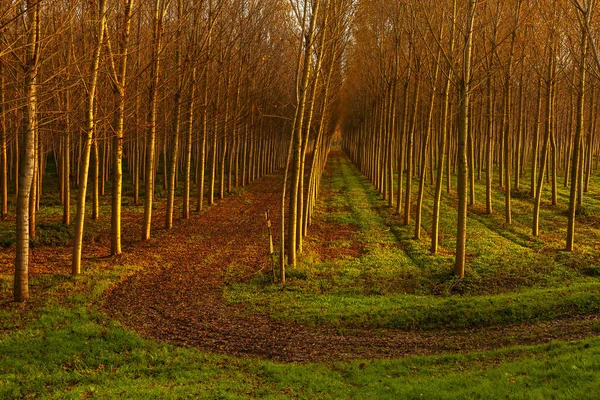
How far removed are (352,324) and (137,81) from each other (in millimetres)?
12981

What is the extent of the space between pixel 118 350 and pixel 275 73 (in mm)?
27875

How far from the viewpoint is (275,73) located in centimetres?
3341

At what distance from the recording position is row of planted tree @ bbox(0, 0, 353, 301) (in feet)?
31.6

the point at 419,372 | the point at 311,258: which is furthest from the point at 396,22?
the point at 419,372

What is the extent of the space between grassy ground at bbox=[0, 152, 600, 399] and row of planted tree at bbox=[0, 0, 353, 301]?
4.12 feet

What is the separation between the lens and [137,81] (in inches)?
710

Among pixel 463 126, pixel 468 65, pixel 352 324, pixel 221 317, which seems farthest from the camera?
pixel 463 126

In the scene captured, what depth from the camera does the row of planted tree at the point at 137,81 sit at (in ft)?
31.6

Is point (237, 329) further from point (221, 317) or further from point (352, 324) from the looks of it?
point (352, 324)

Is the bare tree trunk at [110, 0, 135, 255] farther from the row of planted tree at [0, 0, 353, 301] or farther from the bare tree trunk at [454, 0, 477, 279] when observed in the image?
the bare tree trunk at [454, 0, 477, 279]

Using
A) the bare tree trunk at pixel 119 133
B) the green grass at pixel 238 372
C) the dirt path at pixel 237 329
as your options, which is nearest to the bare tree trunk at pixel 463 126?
the dirt path at pixel 237 329

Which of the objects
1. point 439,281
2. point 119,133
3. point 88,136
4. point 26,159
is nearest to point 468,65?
point 439,281

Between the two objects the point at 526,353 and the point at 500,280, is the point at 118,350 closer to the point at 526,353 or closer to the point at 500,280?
the point at 526,353

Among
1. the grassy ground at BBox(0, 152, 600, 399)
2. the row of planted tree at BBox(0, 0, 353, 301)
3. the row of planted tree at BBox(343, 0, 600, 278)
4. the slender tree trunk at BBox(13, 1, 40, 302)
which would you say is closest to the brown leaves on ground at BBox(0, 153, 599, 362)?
the grassy ground at BBox(0, 152, 600, 399)
